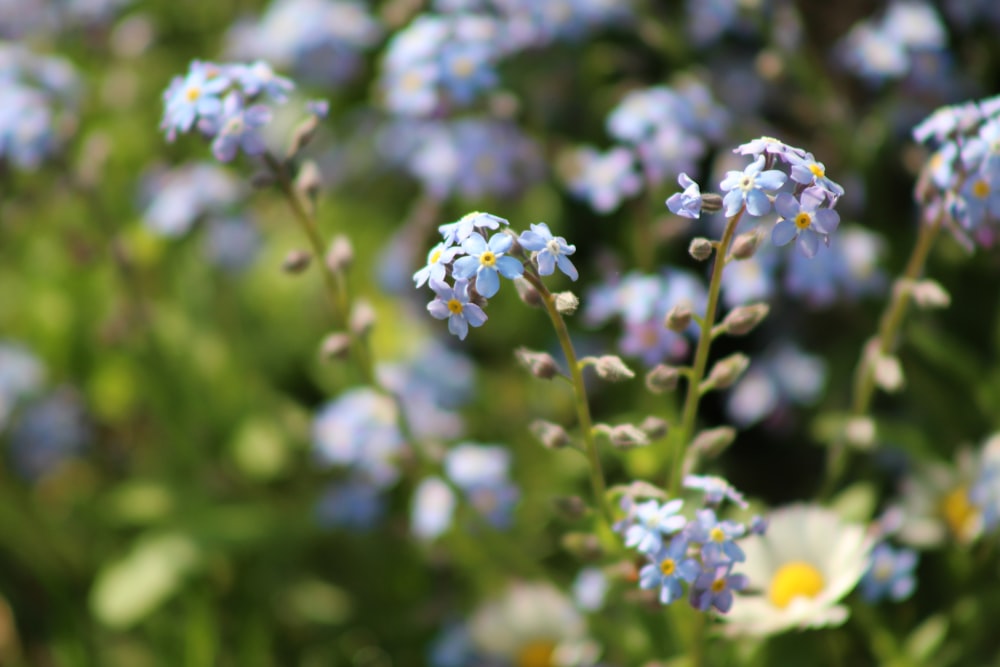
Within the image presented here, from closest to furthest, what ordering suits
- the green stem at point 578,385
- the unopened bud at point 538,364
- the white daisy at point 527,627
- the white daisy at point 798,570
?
the green stem at point 578,385 < the unopened bud at point 538,364 < the white daisy at point 798,570 < the white daisy at point 527,627

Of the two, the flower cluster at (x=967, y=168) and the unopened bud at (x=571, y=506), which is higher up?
the flower cluster at (x=967, y=168)

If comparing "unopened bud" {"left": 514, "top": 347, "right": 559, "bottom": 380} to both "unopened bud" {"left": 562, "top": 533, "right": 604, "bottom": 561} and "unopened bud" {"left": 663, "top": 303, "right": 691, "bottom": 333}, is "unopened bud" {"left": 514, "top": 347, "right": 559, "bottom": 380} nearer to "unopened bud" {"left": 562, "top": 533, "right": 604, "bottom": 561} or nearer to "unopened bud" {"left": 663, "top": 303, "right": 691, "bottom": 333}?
"unopened bud" {"left": 663, "top": 303, "right": 691, "bottom": 333}

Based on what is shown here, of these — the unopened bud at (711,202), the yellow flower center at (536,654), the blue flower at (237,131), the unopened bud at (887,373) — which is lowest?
the yellow flower center at (536,654)

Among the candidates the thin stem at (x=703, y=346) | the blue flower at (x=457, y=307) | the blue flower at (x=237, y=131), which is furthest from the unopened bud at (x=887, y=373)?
the blue flower at (x=237, y=131)

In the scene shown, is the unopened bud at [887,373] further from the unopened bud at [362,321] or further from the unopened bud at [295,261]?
the unopened bud at [295,261]

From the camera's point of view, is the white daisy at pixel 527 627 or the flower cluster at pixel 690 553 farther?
the white daisy at pixel 527 627

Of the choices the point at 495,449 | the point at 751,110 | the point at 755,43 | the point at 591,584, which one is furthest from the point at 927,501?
the point at 755,43

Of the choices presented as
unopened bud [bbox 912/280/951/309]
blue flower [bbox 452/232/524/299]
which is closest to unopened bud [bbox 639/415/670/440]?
blue flower [bbox 452/232/524/299]

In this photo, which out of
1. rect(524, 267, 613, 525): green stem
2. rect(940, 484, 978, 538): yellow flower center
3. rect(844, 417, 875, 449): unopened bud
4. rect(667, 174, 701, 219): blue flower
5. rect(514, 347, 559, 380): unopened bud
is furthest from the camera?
rect(940, 484, 978, 538): yellow flower center
